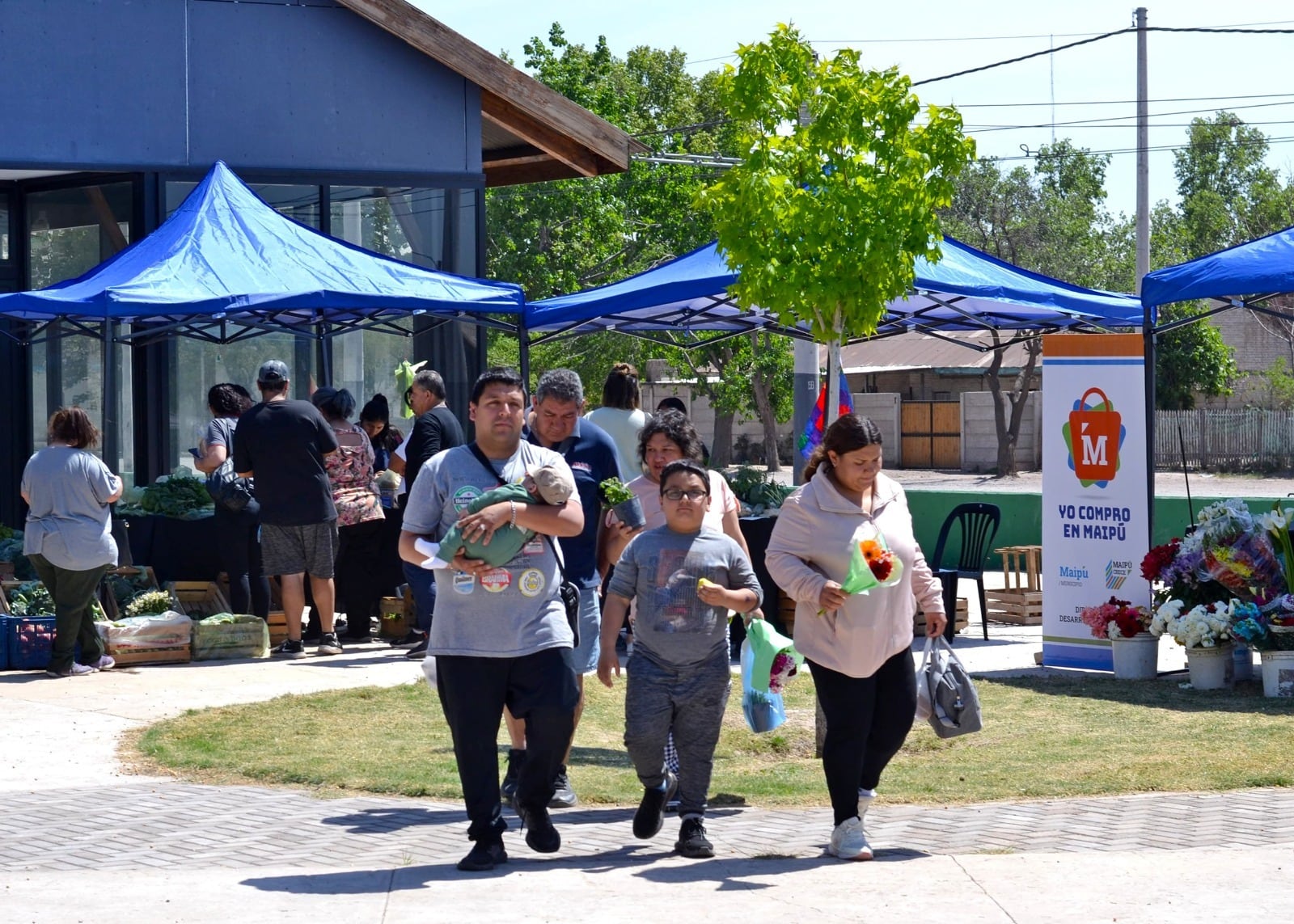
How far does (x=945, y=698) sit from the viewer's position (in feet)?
22.6

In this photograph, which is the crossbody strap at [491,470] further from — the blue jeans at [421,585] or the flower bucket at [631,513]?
the blue jeans at [421,585]

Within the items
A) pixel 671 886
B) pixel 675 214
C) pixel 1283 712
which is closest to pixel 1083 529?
pixel 1283 712

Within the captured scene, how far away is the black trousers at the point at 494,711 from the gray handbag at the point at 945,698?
152 centimetres

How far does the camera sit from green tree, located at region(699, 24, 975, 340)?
11844mm

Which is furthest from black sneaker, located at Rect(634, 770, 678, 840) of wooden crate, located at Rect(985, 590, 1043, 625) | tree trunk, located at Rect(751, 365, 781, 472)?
tree trunk, located at Rect(751, 365, 781, 472)

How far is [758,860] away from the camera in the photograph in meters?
6.43

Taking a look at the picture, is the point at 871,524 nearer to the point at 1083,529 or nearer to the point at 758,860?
the point at 758,860

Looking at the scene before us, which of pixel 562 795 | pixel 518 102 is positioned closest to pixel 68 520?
pixel 562 795

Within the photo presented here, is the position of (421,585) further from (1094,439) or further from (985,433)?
(985,433)

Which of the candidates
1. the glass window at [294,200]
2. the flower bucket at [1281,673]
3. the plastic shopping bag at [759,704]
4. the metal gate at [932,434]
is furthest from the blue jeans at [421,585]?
the metal gate at [932,434]

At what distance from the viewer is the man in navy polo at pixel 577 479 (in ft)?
23.5

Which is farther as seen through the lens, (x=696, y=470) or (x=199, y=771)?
(x=199, y=771)

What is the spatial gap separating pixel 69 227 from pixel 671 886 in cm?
1338

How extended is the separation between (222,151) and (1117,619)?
9.63m
